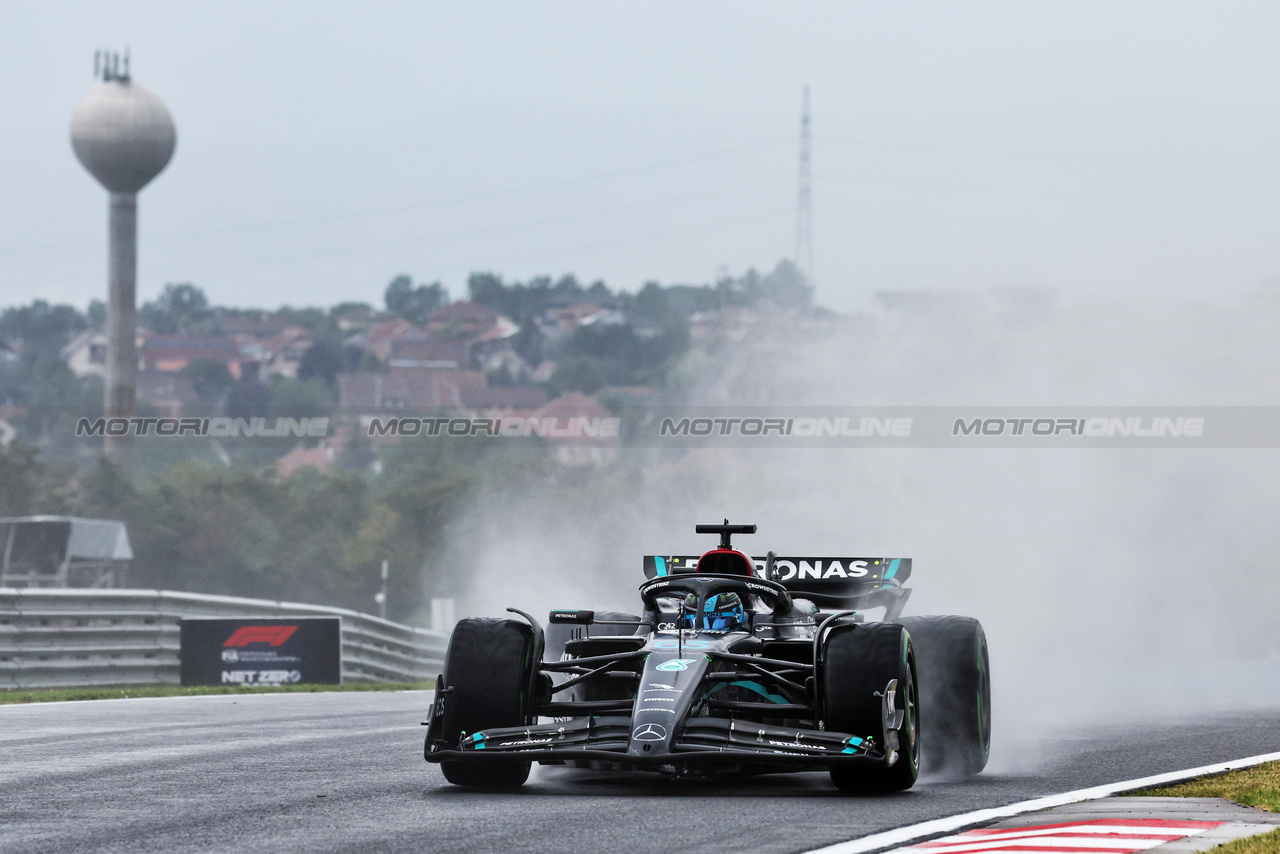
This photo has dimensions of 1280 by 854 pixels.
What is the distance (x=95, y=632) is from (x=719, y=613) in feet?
39.7

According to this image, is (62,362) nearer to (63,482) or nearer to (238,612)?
(63,482)

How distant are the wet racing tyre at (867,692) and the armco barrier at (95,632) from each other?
1268cm

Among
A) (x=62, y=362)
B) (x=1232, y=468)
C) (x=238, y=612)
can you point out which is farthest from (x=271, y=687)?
(x=62, y=362)

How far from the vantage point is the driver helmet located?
1058 cm

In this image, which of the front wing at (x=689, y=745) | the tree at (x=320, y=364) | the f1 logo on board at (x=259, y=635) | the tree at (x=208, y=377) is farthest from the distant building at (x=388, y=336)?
the front wing at (x=689, y=745)

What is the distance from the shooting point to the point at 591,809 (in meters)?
8.70

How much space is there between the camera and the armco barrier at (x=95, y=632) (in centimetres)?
1964

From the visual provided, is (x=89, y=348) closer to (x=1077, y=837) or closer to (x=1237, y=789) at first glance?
(x=1237, y=789)

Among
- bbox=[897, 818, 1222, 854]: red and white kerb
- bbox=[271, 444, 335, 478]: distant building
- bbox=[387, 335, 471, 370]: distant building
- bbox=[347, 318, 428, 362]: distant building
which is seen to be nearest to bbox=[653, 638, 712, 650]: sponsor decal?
bbox=[897, 818, 1222, 854]: red and white kerb

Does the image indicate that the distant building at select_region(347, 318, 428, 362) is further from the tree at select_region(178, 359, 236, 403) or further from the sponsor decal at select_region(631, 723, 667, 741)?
the sponsor decal at select_region(631, 723, 667, 741)

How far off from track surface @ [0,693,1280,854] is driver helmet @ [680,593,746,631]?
925 mm

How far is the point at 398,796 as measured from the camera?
9.31 metres

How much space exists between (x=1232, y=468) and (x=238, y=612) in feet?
45.7

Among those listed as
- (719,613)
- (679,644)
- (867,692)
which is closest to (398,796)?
(679,644)
